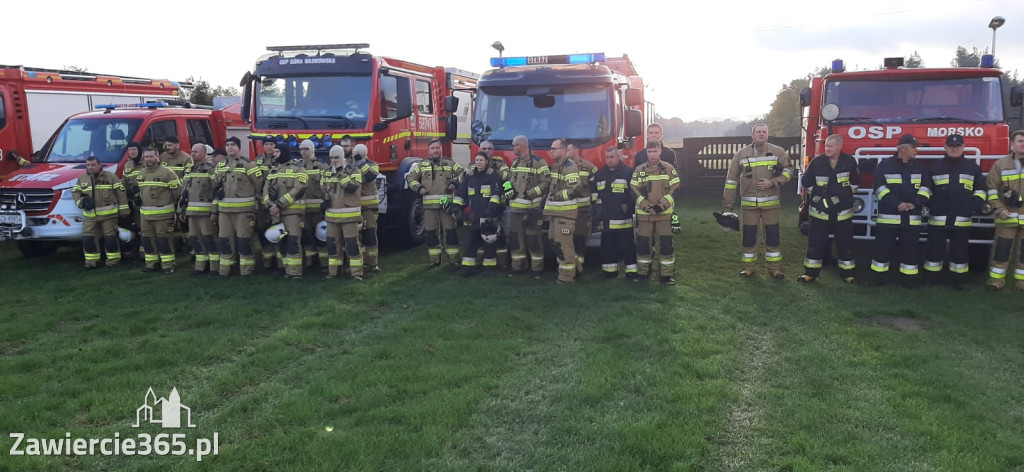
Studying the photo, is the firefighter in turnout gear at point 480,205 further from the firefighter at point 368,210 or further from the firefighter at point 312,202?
the firefighter at point 312,202

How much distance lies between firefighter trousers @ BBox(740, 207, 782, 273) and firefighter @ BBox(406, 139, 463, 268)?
3789mm

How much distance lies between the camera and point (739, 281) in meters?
8.98

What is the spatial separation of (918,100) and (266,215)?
8624 millimetres

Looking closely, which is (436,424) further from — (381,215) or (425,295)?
(381,215)

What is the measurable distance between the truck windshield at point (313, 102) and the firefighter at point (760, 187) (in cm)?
512

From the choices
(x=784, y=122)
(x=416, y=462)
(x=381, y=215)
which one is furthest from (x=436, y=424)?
(x=784, y=122)

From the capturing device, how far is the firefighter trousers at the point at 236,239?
9.34m

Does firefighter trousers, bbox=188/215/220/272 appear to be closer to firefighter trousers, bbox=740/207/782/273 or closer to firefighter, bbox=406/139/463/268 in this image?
firefighter, bbox=406/139/463/268

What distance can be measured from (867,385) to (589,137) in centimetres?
489

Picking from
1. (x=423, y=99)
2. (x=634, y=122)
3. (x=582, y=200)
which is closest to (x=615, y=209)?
(x=582, y=200)

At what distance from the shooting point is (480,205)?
9.23 m

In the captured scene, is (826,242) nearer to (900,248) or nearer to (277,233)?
(900,248)

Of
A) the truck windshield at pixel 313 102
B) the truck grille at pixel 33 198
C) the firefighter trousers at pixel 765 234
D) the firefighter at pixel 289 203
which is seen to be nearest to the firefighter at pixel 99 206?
the truck grille at pixel 33 198

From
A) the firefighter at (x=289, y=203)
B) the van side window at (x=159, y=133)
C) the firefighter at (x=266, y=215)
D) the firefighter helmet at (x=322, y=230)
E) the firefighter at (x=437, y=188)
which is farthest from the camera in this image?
the van side window at (x=159, y=133)
